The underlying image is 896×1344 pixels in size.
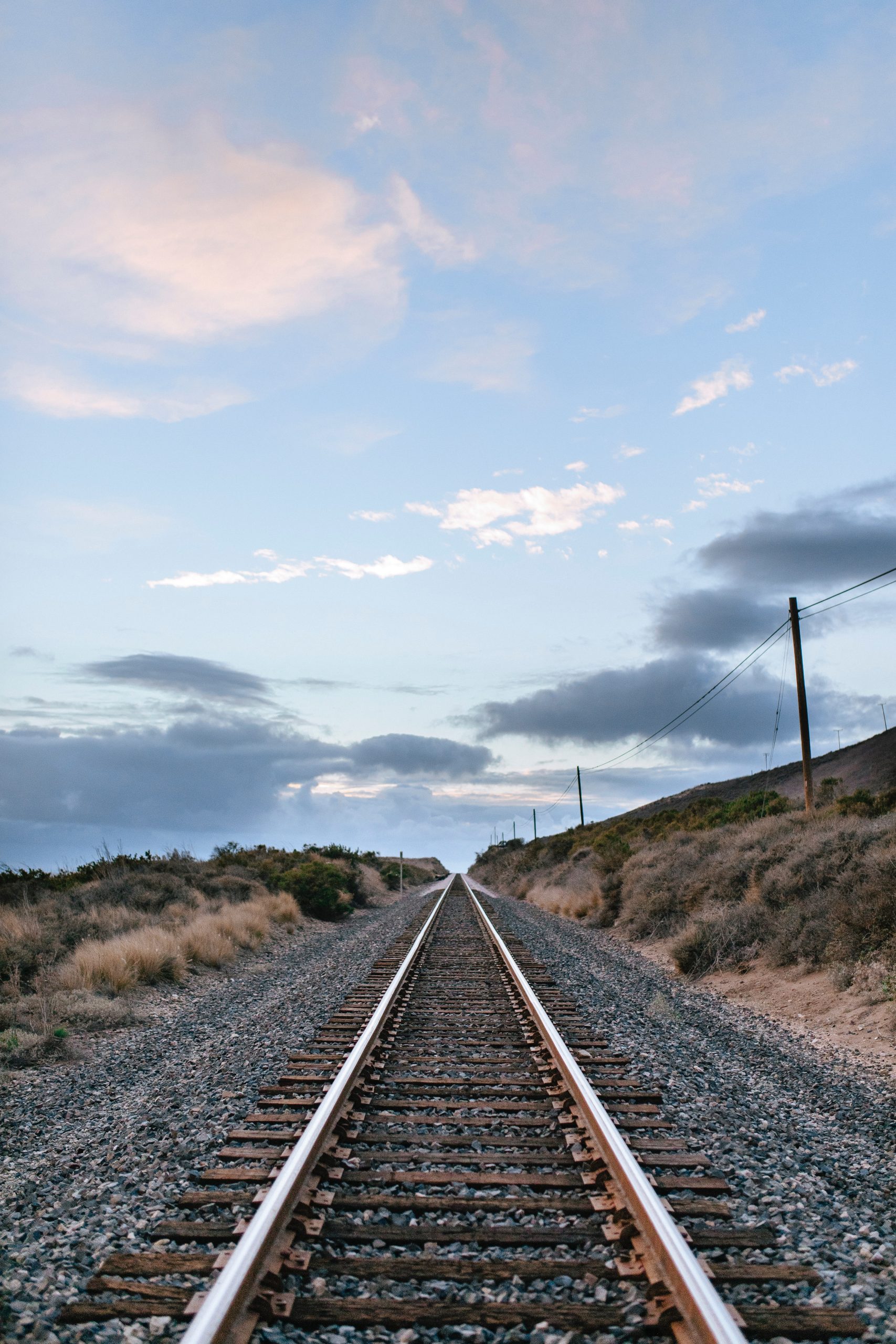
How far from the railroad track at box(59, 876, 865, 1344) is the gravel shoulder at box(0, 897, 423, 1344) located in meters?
0.19

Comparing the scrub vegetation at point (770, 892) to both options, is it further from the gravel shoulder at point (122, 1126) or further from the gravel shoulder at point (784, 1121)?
the gravel shoulder at point (122, 1126)

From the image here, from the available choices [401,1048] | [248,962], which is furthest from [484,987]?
[248,962]

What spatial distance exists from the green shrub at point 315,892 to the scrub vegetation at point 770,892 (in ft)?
22.1

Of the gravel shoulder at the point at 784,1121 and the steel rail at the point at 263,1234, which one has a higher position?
the steel rail at the point at 263,1234

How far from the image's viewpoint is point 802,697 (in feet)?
65.2

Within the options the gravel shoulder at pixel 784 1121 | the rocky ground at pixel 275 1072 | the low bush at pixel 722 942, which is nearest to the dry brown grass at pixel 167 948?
the rocky ground at pixel 275 1072

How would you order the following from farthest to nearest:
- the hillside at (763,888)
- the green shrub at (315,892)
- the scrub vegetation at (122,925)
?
the green shrub at (315,892), the hillside at (763,888), the scrub vegetation at (122,925)

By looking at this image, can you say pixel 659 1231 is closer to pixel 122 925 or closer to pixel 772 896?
pixel 772 896

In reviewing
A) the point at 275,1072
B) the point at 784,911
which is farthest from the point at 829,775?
the point at 275,1072

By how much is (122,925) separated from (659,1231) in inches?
521

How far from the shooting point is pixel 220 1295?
3.10 metres

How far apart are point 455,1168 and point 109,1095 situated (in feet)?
11.3

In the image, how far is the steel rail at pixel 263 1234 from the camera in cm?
298

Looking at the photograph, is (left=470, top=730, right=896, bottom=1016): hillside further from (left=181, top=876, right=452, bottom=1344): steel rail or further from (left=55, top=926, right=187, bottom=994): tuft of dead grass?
(left=55, top=926, right=187, bottom=994): tuft of dead grass
